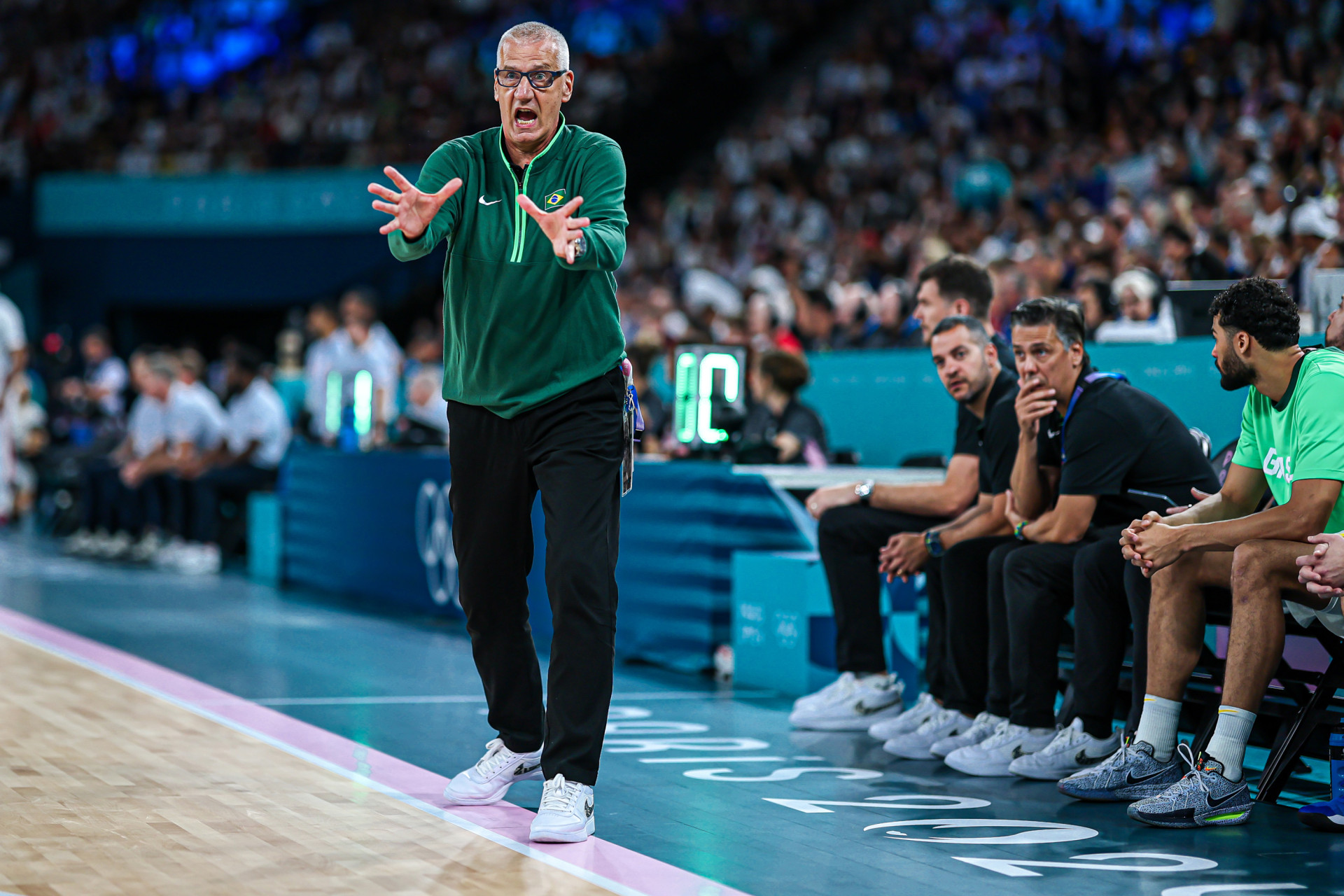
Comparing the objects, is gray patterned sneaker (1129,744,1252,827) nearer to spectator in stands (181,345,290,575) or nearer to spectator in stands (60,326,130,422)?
spectator in stands (181,345,290,575)

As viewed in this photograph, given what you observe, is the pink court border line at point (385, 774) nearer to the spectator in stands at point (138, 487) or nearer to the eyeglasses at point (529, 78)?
the eyeglasses at point (529, 78)

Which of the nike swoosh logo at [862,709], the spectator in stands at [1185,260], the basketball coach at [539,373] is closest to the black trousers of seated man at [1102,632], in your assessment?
the nike swoosh logo at [862,709]

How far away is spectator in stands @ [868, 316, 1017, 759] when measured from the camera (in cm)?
516

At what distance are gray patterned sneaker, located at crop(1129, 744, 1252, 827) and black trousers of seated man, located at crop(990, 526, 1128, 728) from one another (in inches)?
24.5

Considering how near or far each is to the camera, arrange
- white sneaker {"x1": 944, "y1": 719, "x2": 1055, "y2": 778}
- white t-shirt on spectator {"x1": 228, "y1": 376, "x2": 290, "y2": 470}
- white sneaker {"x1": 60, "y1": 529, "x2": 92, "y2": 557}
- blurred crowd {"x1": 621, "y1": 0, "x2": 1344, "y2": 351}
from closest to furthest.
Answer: white sneaker {"x1": 944, "y1": 719, "x2": 1055, "y2": 778} → blurred crowd {"x1": 621, "y1": 0, "x2": 1344, "y2": 351} → white t-shirt on spectator {"x1": 228, "y1": 376, "x2": 290, "y2": 470} → white sneaker {"x1": 60, "y1": 529, "x2": 92, "y2": 557}

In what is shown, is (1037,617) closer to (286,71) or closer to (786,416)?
(786,416)

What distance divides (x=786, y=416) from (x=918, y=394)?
3.47 ft

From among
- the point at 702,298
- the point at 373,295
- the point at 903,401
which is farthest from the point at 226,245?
the point at 903,401

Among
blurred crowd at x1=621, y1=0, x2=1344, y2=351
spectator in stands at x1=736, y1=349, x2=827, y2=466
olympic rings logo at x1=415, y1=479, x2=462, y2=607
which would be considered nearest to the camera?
spectator in stands at x1=736, y1=349, x2=827, y2=466

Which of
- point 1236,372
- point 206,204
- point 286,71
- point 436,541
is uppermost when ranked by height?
point 286,71

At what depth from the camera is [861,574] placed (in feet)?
18.7

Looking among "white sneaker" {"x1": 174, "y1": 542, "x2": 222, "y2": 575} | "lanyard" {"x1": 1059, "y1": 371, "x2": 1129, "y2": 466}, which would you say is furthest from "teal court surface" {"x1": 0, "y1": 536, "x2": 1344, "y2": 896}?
"white sneaker" {"x1": 174, "y1": 542, "x2": 222, "y2": 575}

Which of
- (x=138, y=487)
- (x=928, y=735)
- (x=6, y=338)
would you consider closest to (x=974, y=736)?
(x=928, y=735)

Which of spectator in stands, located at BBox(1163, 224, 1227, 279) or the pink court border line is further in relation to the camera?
spectator in stands, located at BBox(1163, 224, 1227, 279)
